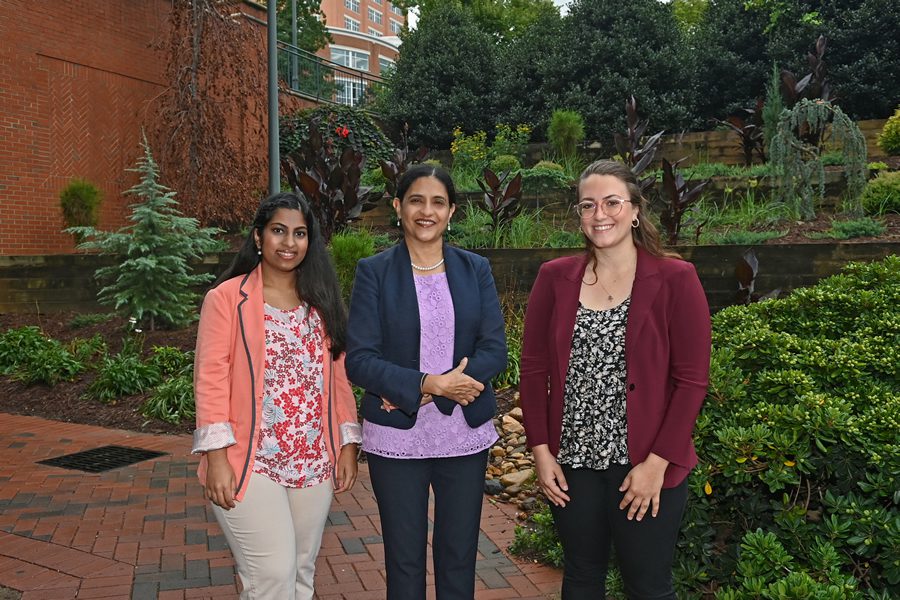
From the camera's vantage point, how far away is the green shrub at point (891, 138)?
11.2 metres

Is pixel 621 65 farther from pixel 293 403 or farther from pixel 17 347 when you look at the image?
pixel 293 403

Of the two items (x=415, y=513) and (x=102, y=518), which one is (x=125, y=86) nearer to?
(x=102, y=518)

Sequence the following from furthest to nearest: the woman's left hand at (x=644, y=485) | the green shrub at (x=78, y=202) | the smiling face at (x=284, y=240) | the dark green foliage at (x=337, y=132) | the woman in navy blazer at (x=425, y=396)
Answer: the dark green foliage at (x=337, y=132), the green shrub at (x=78, y=202), the smiling face at (x=284, y=240), the woman in navy blazer at (x=425, y=396), the woman's left hand at (x=644, y=485)

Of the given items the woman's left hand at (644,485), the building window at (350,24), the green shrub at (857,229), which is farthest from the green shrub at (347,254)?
the building window at (350,24)

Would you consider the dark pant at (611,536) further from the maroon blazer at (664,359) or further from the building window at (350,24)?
the building window at (350,24)

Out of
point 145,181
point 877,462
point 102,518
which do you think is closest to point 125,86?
point 145,181

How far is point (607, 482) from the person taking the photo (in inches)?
89.8

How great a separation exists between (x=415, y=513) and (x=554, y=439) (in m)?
0.51

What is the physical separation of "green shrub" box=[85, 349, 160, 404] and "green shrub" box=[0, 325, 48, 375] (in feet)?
4.97

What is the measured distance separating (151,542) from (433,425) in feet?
7.94

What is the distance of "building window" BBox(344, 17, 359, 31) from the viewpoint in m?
67.5

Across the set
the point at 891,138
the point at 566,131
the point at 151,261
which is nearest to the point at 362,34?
the point at 566,131

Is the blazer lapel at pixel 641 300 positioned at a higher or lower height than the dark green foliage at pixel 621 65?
lower

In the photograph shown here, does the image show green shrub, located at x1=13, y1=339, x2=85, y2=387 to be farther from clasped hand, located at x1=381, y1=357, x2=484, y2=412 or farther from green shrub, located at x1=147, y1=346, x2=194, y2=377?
clasped hand, located at x1=381, y1=357, x2=484, y2=412
